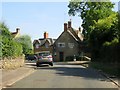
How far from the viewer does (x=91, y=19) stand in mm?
65375

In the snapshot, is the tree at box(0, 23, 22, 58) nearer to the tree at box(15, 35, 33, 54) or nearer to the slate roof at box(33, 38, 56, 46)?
the tree at box(15, 35, 33, 54)

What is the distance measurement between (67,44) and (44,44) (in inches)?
495

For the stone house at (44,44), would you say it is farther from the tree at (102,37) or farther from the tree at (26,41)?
the tree at (102,37)

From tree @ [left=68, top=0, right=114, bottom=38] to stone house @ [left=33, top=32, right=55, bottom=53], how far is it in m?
27.3

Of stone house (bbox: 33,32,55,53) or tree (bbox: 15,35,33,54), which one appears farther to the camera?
stone house (bbox: 33,32,55,53)

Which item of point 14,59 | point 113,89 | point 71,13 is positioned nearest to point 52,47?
point 71,13

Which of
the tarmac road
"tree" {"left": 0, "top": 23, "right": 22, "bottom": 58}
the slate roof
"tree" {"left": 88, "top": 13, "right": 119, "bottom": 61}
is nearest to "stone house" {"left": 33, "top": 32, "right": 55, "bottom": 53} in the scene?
the slate roof

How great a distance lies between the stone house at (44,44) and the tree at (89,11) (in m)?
27.3

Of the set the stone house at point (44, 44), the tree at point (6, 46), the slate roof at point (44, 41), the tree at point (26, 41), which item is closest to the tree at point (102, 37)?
the tree at point (6, 46)

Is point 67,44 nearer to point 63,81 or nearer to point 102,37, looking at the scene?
point 102,37

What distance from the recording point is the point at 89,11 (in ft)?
219

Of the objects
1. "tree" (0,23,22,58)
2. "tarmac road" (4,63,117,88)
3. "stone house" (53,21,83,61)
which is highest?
"stone house" (53,21,83,61)

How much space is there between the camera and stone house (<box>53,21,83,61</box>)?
88.9m

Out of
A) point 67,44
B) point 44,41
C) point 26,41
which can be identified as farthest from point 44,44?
point 67,44
